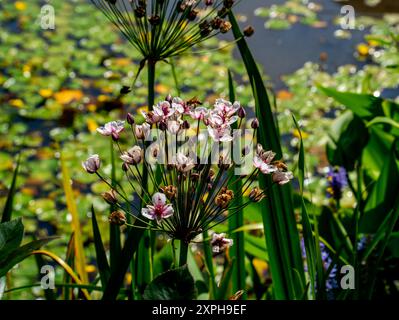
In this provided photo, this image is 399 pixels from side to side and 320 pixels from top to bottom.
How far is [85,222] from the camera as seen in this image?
8.87 ft

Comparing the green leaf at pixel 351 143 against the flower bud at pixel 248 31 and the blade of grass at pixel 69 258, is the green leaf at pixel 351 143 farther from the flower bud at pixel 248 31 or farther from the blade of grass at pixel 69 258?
the blade of grass at pixel 69 258

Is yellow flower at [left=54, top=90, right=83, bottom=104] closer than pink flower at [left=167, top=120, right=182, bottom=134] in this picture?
No

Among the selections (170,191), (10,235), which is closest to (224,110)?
(170,191)

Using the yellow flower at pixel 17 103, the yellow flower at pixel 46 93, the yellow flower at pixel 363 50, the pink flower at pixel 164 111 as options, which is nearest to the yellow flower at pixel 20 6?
the yellow flower at pixel 46 93

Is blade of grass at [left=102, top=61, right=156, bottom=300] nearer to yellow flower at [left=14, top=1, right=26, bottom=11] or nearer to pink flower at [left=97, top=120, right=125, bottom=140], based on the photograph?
pink flower at [left=97, top=120, right=125, bottom=140]

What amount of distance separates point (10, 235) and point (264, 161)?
0.42 m

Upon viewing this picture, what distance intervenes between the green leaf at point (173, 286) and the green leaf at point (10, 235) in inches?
10.0

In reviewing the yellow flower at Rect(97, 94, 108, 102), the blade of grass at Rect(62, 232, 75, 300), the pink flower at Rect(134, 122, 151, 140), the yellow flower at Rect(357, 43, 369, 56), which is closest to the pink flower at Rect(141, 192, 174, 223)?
the pink flower at Rect(134, 122, 151, 140)

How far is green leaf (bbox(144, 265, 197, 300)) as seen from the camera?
30.5 inches

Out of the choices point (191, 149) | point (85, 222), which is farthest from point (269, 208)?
point (85, 222)

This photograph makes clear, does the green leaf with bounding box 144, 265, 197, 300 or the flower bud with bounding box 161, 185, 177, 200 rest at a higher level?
the flower bud with bounding box 161, 185, 177, 200

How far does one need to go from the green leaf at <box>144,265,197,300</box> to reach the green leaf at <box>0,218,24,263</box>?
10.0 inches
